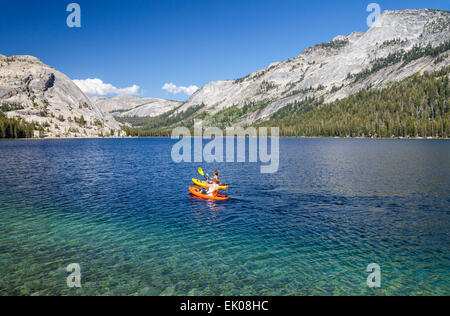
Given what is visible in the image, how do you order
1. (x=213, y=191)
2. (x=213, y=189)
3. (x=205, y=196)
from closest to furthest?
(x=213, y=189) < (x=213, y=191) < (x=205, y=196)

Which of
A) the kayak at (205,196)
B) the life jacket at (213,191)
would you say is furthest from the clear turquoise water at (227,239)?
the life jacket at (213,191)

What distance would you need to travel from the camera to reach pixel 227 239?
25969 millimetres

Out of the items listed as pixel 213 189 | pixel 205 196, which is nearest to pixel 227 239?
pixel 213 189

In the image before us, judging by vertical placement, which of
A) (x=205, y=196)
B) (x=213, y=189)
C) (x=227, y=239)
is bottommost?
(x=227, y=239)

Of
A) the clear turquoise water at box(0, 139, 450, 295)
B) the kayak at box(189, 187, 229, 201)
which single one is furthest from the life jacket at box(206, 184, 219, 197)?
the clear turquoise water at box(0, 139, 450, 295)

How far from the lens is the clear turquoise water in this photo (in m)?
18.5

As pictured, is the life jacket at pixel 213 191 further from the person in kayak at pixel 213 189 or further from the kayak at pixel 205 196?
the kayak at pixel 205 196

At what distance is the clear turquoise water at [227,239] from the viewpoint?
Result: 18.5 m

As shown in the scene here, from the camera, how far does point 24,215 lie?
32062 millimetres

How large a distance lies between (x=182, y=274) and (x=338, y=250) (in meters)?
13.1

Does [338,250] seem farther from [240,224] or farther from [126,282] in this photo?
[126,282]

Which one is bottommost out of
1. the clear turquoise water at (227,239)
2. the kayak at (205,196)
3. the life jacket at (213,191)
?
the clear turquoise water at (227,239)

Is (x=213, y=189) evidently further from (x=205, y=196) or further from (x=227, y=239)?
(x=227, y=239)

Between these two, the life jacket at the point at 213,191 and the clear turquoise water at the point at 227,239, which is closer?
the clear turquoise water at the point at 227,239
